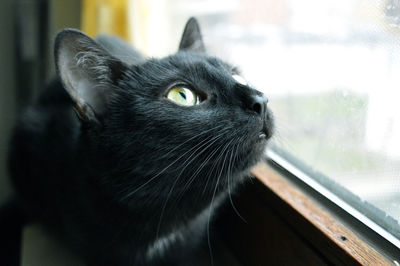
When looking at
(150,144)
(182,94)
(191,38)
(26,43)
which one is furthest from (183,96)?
(26,43)

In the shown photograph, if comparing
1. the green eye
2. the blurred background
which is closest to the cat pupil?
the green eye

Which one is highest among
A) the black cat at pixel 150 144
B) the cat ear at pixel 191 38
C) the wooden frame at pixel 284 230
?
the cat ear at pixel 191 38

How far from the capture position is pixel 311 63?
0.82 meters

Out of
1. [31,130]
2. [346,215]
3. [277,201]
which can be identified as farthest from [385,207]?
[31,130]

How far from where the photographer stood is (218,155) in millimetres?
583

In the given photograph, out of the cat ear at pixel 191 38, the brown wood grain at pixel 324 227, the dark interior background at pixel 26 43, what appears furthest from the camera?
the dark interior background at pixel 26 43

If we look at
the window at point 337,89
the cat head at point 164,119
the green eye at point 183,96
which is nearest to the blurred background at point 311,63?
the window at point 337,89

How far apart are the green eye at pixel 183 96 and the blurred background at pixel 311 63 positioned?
210mm

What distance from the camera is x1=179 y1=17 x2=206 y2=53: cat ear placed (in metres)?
0.82

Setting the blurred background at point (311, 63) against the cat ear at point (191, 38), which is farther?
the cat ear at point (191, 38)

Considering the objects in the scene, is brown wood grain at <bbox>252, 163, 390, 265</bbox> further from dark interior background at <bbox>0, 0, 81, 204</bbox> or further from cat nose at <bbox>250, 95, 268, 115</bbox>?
dark interior background at <bbox>0, 0, 81, 204</bbox>

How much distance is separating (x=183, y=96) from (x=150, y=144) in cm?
10

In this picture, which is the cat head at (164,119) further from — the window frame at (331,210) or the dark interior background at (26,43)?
the dark interior background at (26,43)

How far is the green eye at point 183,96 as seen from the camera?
24.5 inches
